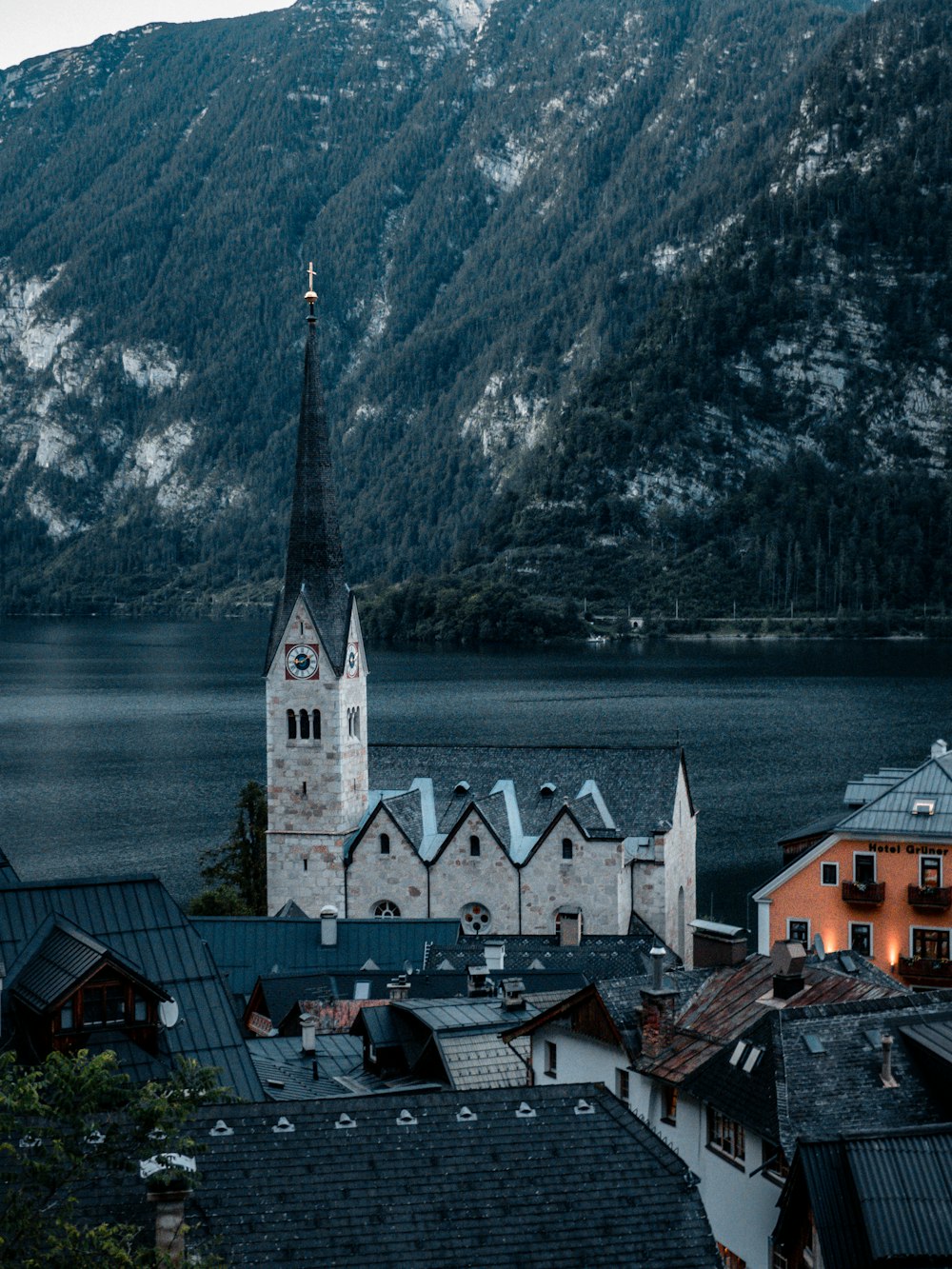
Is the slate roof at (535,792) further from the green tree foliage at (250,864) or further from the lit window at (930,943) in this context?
the lit window at (930,943)

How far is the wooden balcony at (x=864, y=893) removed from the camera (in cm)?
5541

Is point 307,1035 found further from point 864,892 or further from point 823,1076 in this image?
point 864,892

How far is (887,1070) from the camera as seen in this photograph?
2905 cm

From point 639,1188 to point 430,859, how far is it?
152 ft

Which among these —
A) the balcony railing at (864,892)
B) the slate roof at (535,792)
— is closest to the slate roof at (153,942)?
the balcony railing at (864,892)

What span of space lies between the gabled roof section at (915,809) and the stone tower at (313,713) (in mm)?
22328

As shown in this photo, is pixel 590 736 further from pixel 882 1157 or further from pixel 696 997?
pixel 882 1157

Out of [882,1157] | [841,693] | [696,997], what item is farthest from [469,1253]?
[841,693]

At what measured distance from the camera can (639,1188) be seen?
21.4 meters

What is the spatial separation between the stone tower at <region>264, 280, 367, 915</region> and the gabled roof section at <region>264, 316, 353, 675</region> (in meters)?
0.04

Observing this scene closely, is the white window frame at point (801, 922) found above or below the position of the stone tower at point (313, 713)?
below

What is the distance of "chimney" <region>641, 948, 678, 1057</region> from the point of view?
114ft

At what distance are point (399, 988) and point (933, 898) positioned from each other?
18.3 m

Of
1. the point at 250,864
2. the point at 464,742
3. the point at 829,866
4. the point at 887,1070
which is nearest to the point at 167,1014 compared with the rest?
the point at 887,1070
